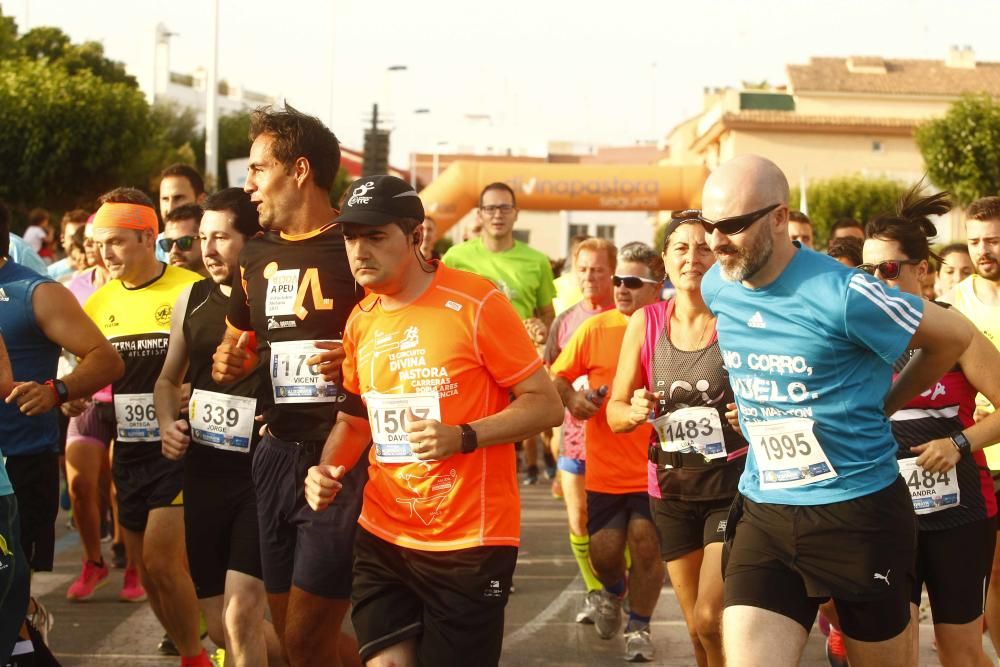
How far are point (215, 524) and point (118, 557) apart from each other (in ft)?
13.7

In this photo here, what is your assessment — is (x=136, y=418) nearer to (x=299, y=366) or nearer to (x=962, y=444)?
(x=299, y=366)

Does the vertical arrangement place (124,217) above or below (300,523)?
above

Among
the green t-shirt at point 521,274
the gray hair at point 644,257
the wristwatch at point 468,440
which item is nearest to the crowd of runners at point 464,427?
the wristwatch at point 468,440

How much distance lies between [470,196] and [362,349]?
2495 centimetres

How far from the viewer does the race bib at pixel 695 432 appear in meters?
5.78

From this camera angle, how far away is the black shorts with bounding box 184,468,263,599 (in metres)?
5.62

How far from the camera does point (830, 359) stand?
420 cm

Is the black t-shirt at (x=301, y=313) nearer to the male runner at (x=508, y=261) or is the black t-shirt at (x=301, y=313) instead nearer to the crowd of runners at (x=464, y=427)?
the crowd of runners at (x=464, y=427)

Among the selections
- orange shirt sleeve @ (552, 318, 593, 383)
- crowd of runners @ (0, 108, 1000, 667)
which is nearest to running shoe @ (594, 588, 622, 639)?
crowd of runners @ (0, 108, 1000, 667)

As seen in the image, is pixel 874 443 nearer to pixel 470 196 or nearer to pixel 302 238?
pixel 302 238

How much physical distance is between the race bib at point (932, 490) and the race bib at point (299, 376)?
2.28 meters

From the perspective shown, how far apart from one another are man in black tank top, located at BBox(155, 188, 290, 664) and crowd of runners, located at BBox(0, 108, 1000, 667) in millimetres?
13

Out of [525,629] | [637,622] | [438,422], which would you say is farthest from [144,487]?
[438,422]

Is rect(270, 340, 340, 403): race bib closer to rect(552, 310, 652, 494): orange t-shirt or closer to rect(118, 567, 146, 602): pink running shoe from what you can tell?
rect(552, 310, 652, 494): orange t-shirt
